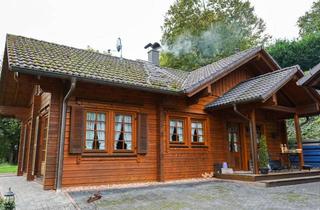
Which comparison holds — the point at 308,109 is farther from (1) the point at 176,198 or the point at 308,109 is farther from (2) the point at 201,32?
(2) the point at 201,32

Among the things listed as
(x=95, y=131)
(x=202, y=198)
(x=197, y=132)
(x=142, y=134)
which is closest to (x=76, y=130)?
(x=95, y=131)

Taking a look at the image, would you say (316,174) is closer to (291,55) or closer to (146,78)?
(146,78)

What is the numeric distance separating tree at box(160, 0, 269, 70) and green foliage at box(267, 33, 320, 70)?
524 centimetres

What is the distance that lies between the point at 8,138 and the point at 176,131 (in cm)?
1876

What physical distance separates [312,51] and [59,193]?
19154 mm

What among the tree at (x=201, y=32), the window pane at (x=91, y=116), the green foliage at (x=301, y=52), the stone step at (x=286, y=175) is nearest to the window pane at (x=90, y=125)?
the window pane at (x=91, y=116)

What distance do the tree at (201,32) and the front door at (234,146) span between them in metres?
14.3

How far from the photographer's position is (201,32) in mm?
25375

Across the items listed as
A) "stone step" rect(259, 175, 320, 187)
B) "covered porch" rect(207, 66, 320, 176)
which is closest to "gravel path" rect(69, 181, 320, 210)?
"stone step" rect(259, 175, 320, 187)

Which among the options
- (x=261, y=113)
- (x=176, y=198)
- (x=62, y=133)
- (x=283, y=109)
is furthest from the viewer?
(x=261, y=113)

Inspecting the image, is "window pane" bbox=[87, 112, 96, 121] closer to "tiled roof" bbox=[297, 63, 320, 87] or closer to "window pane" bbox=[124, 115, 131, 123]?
"window pane" bbox=[124, 115, 131, 123]

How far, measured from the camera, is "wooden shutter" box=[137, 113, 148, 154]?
8.45 metres

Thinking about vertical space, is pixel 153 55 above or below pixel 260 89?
above

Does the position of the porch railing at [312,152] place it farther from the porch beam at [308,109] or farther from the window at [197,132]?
the window at [197,132]
